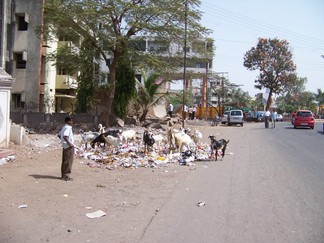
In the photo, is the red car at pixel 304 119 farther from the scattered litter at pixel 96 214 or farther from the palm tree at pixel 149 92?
the scattered litter at pixel 96 214

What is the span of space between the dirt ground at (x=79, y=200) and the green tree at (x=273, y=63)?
43.3 meters

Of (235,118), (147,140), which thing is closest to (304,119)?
(235,118)

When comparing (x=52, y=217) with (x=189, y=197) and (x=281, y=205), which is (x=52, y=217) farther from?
(x=281, y=205)

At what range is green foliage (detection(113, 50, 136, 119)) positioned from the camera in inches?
1088

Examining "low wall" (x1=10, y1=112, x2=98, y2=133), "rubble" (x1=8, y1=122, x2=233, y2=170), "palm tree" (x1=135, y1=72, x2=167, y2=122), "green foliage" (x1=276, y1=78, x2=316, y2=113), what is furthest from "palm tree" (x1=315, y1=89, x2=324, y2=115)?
"rubble" (x1=8, y1=122, x2=233, y2=170)

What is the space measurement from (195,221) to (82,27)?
19.3 metres

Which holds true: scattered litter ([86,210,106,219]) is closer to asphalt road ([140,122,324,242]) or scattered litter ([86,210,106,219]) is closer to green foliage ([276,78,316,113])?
asphalt road ([140,122,324,242])

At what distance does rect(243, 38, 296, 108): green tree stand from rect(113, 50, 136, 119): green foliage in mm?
28895

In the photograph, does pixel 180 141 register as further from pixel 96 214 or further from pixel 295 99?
pixel 295 99

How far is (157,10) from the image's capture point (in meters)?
21.3

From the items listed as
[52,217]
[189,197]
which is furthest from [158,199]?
[52,217]

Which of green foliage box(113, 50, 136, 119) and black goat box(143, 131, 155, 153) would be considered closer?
black goat box(143, 131, 155, 153)

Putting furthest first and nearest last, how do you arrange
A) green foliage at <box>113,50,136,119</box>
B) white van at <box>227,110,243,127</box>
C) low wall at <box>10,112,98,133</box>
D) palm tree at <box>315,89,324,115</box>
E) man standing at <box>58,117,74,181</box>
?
palm tree at <box>315,89,324,115</box> → white van at <box>227,110,243,127</box> → green foliage at <box>113,50,136,119</box> → low wall at <box>10,112,98,133</box> → man standing at <box>58,117,74,181</box>

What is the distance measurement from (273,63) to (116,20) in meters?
34.4
